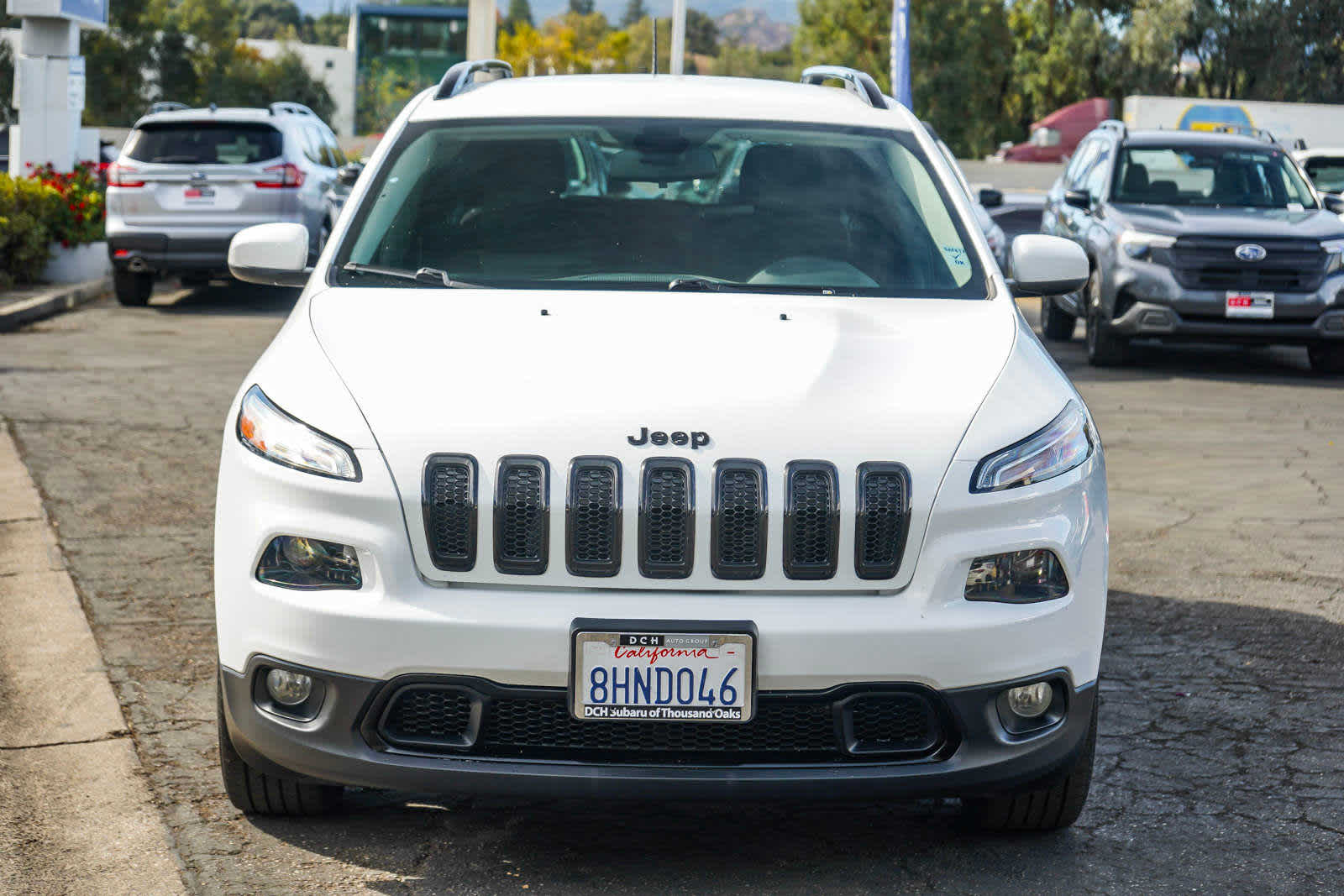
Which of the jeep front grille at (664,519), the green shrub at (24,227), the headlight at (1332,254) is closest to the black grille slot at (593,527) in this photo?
the jeep front grille at (664,519)

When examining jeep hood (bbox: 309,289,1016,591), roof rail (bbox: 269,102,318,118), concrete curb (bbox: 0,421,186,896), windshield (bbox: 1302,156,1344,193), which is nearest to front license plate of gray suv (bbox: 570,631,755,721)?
jeep hood (bbox: 309,289,1016,591)

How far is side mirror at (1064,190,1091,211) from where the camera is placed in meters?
14.1

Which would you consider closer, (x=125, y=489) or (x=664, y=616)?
(x=664, y=616)

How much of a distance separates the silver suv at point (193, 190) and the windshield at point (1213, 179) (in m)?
7.76

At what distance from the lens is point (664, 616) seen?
3480mm

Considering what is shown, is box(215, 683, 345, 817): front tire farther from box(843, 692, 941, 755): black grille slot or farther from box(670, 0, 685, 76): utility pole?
box(670, 0, 685, 76): utility pole

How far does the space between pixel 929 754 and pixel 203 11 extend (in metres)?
70.5

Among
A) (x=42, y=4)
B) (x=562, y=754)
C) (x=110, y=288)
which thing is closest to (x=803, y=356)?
(x=562, y=754)

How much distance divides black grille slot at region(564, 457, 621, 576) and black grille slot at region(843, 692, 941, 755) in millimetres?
572

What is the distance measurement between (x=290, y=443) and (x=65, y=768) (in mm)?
1287

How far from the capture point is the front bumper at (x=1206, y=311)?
12.9 metres

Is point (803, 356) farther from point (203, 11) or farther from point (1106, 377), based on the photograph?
point (203, 11)

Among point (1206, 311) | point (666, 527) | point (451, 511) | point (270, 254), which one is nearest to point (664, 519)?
point (666, 527)

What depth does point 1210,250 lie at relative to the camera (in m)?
12.9
